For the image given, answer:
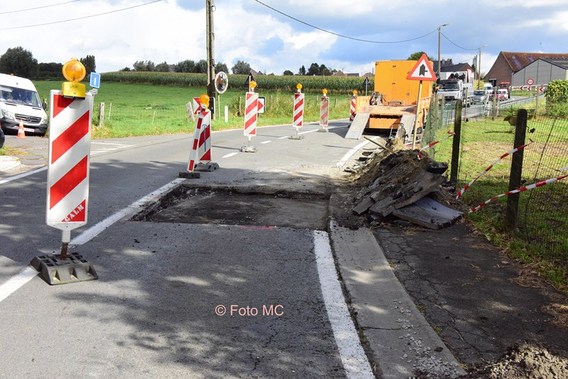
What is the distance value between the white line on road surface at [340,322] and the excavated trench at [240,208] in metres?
1.59

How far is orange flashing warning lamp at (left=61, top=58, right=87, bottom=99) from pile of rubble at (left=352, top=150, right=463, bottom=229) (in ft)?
12.7

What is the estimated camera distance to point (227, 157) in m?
14.6

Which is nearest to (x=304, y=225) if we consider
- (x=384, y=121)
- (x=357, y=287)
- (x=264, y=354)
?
(x=357, y=287)

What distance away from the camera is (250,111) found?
51.5 ft

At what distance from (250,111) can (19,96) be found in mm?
12220

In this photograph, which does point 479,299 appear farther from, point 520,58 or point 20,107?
point 520,58

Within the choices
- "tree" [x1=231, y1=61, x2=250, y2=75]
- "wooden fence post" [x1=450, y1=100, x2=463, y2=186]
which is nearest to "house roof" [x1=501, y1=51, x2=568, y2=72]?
"tree" [x1=231, y1=61, x2=250, y2=75]

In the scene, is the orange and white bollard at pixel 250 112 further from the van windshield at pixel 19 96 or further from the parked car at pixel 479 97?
the parked car at pixel 479 97

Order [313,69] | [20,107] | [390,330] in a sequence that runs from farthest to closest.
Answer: [313,69] < [20,107] < [390,330]

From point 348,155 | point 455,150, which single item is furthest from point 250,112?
point 455,150

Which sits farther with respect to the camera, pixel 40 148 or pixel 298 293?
pixel 40 148

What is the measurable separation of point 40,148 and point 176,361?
14827mm

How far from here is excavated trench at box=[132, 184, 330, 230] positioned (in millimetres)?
7473

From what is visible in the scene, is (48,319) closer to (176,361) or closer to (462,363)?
(176,361)
